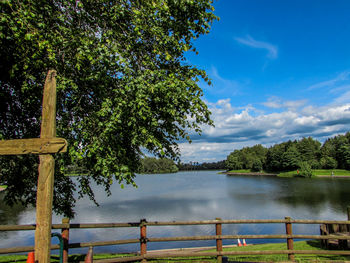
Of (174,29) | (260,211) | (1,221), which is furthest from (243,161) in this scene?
(174,29)

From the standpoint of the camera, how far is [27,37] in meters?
5.72

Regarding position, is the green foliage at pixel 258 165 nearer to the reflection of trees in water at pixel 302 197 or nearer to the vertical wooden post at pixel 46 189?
the reflection of trees in water at pixel 302 197

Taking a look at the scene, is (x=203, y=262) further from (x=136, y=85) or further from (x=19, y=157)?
(x=19, y=157)

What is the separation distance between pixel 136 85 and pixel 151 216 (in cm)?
2499

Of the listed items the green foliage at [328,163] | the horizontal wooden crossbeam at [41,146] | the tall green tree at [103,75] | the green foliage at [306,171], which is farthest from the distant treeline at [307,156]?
the horizontal wooden crossbeam at [41,146]

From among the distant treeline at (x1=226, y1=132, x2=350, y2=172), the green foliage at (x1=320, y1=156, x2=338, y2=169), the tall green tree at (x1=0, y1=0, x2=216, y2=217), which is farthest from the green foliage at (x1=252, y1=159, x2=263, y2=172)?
the tall green tree at (x1=0, y1=0, x2=216, y2=217)

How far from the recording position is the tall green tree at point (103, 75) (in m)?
6.29

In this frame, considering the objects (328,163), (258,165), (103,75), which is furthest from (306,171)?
(103,75)

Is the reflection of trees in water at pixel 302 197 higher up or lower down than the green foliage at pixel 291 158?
lower down

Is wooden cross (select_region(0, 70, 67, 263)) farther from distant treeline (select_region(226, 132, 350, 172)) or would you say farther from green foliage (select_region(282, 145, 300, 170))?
green foliage (select_region(282, 145, 300, 170))

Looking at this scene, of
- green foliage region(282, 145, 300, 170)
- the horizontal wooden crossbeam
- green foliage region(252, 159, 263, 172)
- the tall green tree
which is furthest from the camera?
green foliage region(252, 159, 263, 172)

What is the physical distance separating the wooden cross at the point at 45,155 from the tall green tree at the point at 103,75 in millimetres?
1892

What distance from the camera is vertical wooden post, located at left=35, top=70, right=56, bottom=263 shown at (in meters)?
3.63

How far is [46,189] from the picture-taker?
3803 millimetres
